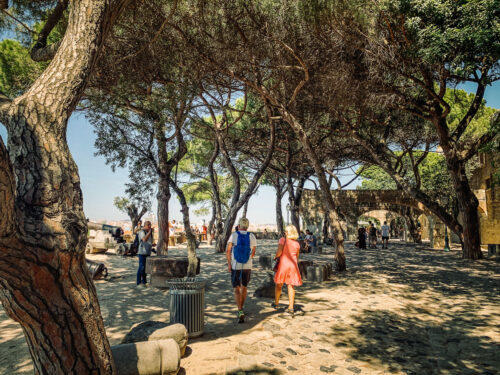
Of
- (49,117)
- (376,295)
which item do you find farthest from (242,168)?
(49,117)

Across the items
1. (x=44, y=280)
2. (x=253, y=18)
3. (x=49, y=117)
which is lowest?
(x=44, y=280)

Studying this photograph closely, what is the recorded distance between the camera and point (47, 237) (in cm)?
214

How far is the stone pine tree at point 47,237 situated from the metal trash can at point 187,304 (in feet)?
5.43

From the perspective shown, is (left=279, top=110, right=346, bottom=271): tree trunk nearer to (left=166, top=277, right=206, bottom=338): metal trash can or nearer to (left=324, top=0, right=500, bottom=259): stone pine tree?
(left=324, top=0, right=500, bottom=259): stone pine tree

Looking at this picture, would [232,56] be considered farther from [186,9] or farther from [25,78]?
[25,78]

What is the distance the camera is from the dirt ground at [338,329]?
366cm

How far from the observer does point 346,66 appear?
9891mm

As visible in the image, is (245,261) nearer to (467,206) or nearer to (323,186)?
(323,186)

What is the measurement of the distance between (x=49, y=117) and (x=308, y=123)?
12.6 m

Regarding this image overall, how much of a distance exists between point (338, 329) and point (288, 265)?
1.27m

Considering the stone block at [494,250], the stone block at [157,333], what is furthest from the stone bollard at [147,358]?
the stone block at [494,250]

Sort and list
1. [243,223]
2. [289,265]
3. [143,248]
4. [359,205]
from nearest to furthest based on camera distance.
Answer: [243,223], [289,265], [143,248], [359,205]

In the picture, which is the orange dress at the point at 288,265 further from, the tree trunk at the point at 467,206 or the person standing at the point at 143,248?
the tree trunk at the point at 467,206

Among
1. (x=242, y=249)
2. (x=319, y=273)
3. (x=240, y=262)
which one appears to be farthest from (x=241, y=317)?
(x=319, y=273)
